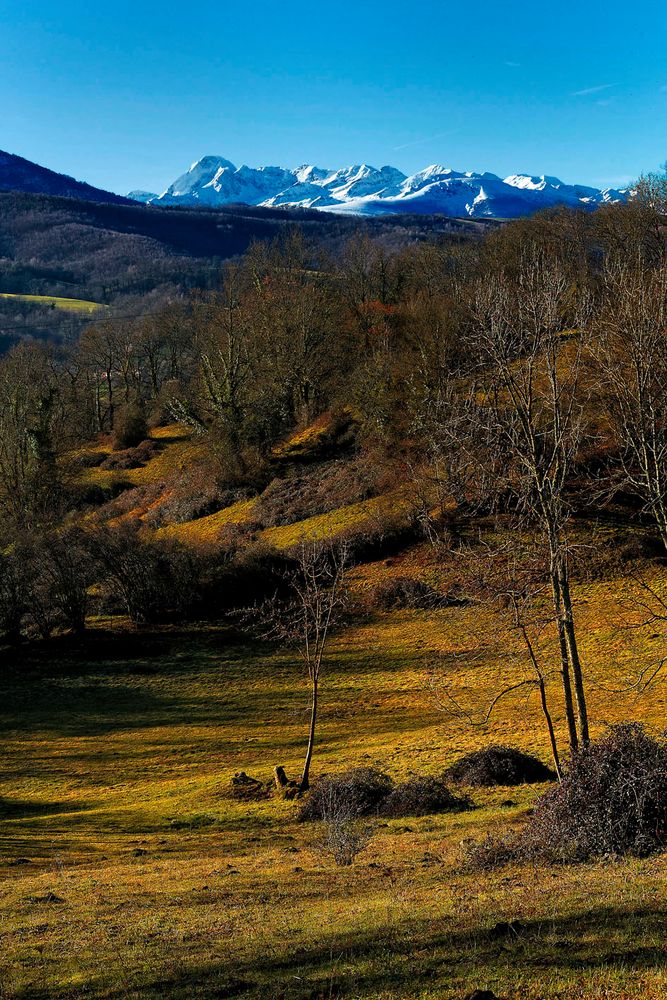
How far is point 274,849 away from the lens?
17625mm

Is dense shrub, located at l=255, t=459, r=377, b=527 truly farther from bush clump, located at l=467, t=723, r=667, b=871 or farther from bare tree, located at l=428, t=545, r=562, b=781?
bush clump, located at l=467, t=723, r=667, b=871

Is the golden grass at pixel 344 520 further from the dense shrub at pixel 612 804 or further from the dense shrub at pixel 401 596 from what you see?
the dense shrub at pixel 612 804

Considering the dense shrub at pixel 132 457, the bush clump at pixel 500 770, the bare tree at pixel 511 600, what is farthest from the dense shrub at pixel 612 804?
the dense shrub at pixel 132 457

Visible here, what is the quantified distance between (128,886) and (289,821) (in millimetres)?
6407

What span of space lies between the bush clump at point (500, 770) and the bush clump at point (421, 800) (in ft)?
3.90

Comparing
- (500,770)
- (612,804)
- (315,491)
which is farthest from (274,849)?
(315,491)

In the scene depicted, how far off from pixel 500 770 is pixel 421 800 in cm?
297

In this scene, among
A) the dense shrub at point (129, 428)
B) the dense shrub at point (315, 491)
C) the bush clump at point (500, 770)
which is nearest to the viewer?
the bush clump at point (500, 770)

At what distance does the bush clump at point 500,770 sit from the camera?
818 inches

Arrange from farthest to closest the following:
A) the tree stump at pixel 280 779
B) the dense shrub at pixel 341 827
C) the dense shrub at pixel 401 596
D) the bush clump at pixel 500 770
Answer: the dense shrub at pixel 401 596 → the tree stump at pixel 280 779 → the bush clump at pixel 500 770 → the dense shrub at pixel 341 827

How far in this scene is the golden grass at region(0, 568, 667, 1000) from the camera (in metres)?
8.77

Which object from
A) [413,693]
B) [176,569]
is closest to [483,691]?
[413,693]

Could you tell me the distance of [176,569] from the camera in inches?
1903

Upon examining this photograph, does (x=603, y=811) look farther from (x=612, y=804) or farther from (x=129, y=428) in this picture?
(x=129, y=428)
